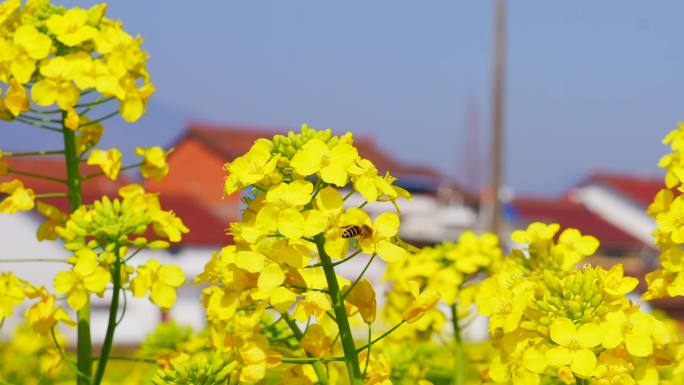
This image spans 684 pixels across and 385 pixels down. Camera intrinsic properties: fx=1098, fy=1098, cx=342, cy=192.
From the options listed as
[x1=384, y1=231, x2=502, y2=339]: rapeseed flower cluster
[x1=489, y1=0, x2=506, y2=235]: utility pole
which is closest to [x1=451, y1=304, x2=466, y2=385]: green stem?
[x1=384, y1=231, x2=502, y2=339]: rapeseed flower cluster

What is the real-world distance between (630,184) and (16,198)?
5357cm

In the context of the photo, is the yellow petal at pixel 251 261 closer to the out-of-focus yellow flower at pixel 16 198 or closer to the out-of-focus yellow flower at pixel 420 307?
the out-of-focus yellow flower at pixel 420 307

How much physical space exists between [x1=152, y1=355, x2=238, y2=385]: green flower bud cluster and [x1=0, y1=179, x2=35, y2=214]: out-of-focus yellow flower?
1.08 m

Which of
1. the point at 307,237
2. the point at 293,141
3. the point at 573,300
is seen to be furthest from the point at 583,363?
the point at 293,141

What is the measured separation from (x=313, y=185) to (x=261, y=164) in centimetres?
12

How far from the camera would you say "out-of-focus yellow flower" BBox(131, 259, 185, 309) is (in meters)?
3.13

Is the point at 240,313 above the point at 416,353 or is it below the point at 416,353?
above

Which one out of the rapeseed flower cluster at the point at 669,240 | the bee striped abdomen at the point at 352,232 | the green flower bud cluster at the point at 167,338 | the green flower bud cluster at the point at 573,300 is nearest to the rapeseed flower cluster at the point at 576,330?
the green flower bud cluster at the point at 573,300

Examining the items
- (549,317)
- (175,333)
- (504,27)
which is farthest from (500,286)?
(504,27)

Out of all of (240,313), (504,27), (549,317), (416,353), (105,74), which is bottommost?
(504,27)

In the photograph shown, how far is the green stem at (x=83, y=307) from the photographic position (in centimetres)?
322

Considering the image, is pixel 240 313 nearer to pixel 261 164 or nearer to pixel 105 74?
pixel 261 164

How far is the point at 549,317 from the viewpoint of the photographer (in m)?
2.44

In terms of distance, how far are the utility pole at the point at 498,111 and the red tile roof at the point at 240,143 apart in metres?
23.6
